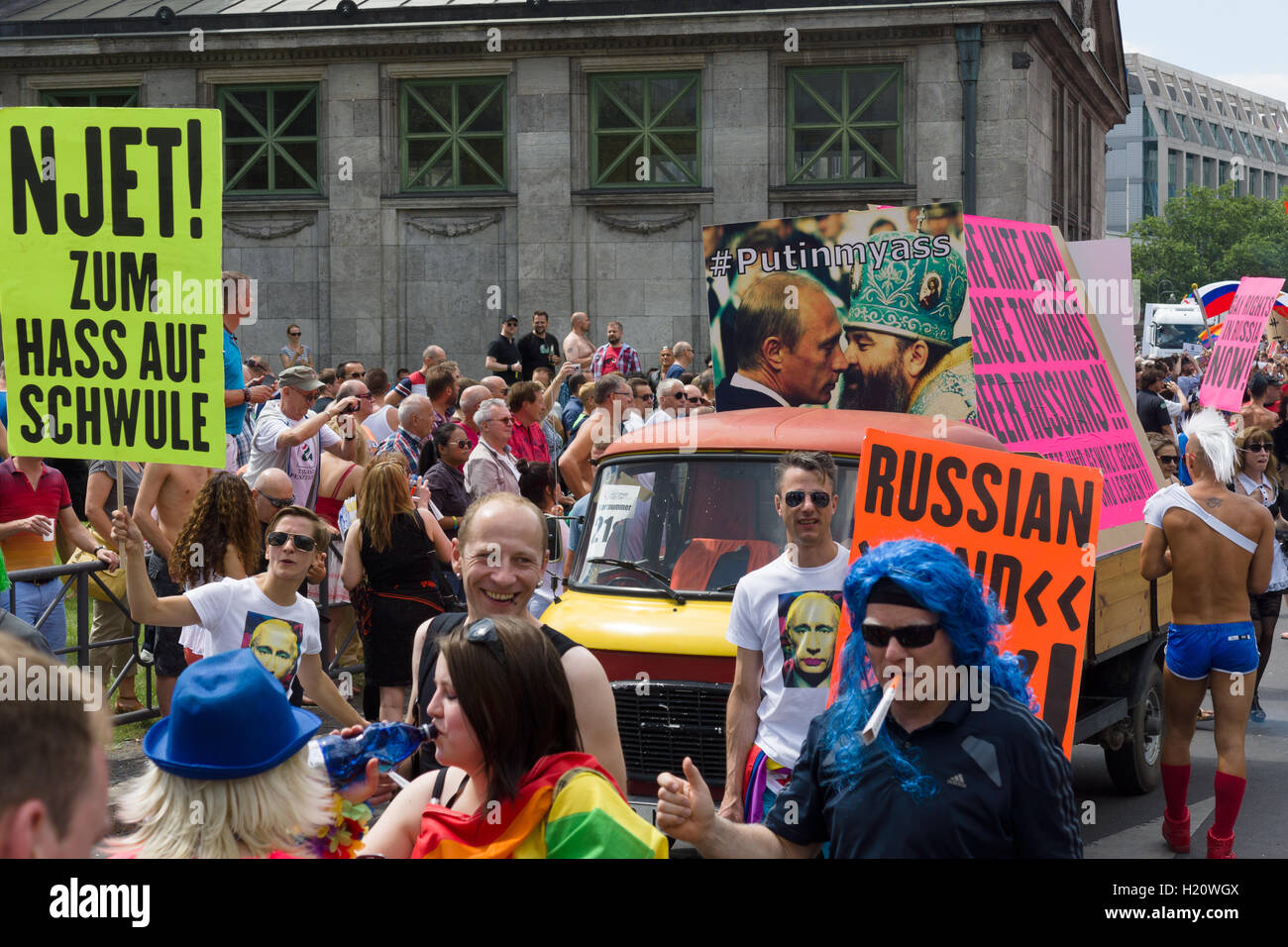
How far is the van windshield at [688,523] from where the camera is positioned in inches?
291

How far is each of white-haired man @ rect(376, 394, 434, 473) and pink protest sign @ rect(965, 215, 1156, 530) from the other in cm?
444

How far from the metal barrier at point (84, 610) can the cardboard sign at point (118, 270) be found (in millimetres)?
3126

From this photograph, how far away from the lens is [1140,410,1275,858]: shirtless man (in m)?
7.57

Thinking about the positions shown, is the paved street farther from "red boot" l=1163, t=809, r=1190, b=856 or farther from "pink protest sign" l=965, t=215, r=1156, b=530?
"pink protest sign" l=965, t=215, r=1156, b=530

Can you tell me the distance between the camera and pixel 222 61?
2709 centimetres

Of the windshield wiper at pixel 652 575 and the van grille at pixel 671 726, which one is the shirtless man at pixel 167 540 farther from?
the van grille at pixel 671 726

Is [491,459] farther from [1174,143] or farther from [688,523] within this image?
[1174,143]

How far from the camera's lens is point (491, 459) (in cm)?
1018

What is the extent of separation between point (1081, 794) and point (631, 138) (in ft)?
62.2

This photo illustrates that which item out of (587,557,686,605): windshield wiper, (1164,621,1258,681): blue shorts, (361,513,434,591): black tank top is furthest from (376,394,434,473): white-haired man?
(1164,621,1258,681): blue shorts

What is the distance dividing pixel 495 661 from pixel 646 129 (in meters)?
23.7
